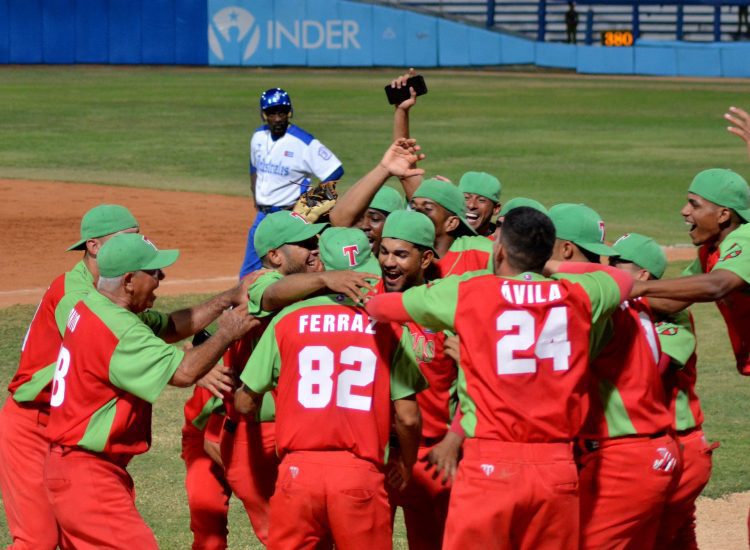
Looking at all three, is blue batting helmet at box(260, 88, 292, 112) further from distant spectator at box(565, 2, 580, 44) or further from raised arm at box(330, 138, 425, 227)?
distant spectator at box(565, 2, 580, 44)

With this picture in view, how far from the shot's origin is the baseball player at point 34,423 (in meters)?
5.57

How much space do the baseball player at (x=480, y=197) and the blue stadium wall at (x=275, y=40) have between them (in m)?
38.7

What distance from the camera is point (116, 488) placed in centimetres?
516

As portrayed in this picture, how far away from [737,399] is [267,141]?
5072mm

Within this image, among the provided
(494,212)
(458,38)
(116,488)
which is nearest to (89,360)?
(116,488)

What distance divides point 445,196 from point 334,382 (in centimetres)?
194

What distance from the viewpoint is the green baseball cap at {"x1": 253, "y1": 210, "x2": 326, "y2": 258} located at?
5430 millimetres

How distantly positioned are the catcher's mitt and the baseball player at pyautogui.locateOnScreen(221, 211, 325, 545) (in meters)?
1.93

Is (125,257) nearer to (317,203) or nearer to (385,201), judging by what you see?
(385,201)

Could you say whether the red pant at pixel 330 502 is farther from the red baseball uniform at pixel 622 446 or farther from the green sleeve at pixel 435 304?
the red baseball uniform at pixel 622 446

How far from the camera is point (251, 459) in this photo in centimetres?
564

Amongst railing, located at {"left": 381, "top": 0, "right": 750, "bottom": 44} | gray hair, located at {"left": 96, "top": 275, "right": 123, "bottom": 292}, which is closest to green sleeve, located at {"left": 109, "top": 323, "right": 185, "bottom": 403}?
gray hair, located at {"left": 96, "top": 275, "right": 123, "bottom": 292}

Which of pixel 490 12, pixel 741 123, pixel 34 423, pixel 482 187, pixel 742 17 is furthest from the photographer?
pixel 490 12

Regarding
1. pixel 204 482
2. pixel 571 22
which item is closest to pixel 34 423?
pixel 204 482
